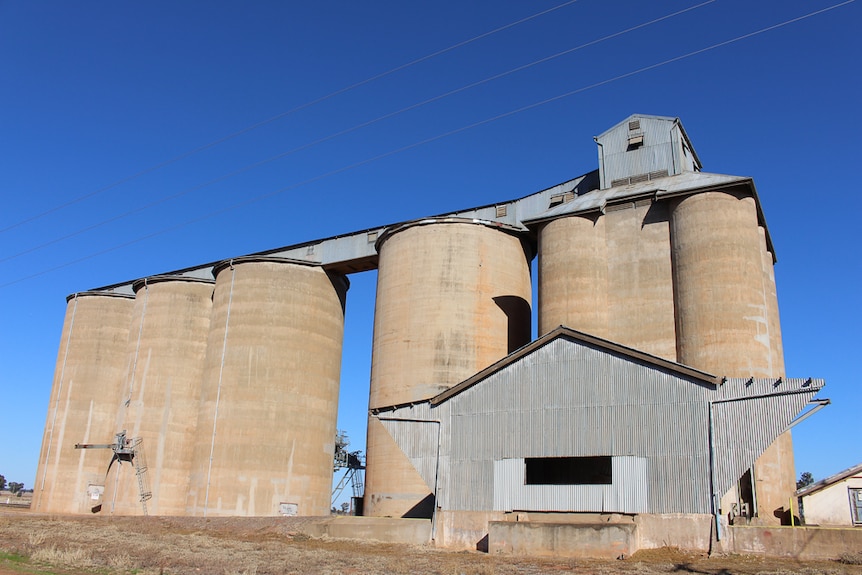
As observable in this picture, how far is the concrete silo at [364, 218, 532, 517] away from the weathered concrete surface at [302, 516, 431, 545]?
6.98m

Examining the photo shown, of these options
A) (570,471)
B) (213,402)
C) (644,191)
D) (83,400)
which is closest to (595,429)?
(570,471)

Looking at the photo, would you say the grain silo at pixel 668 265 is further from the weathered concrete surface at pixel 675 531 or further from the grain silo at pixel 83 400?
the grain silo at pixel 83 400

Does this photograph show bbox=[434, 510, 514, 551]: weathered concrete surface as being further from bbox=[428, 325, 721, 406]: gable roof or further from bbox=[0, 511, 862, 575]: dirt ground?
bbox=[428, 325, 721, 406]: gable roof

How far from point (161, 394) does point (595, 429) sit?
34095mm

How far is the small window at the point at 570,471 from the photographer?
32.2 m

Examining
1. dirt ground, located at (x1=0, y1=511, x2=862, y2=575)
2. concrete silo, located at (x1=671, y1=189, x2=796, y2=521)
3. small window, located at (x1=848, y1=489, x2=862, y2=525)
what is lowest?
dirt ground, located at (x1=0, y1=511, x2=862, y2=575)

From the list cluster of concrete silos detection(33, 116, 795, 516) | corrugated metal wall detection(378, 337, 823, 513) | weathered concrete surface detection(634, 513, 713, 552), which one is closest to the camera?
weathered concrete surface detection(634, 513, 713, 552)

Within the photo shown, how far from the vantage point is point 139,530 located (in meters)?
34.2

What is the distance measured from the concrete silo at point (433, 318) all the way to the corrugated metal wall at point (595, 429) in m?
8.25

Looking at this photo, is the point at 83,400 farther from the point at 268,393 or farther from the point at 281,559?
the point at 281,559

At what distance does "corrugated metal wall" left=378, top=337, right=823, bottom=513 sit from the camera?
2444cm

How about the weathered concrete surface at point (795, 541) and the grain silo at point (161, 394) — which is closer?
the weathered concrete surface at point (795, 541)

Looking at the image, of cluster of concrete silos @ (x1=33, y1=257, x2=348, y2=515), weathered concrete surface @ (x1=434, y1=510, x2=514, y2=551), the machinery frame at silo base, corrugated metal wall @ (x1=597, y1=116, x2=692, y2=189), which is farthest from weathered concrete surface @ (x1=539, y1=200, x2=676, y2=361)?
the machinery frame at silo base

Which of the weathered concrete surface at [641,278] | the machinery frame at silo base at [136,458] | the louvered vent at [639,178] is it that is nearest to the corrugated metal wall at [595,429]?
the weathered concrete surface at [641,278]
